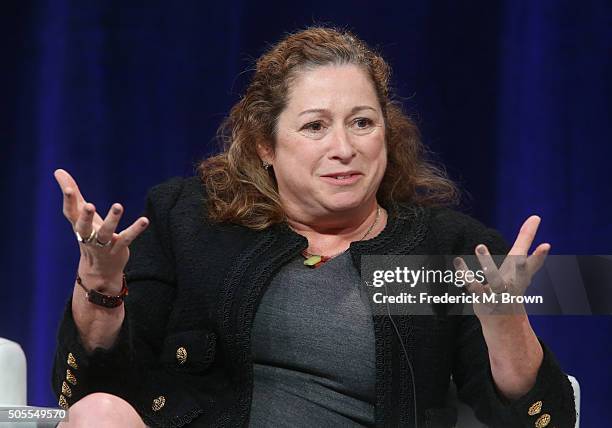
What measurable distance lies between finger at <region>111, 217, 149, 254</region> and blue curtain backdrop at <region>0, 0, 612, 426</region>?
3.62 feet

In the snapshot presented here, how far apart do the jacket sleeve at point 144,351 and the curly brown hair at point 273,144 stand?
104 millimetres

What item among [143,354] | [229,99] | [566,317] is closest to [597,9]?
[566,317]

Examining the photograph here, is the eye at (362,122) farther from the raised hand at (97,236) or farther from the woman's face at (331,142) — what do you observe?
the raised hand at (97,236)

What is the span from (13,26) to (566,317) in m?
1.55

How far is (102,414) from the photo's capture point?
1.47 meters

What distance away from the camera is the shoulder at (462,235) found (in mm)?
1854

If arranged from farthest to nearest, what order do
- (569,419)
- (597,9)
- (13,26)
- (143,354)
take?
(13,26) → (597,9) → (143,354) → (569,419)

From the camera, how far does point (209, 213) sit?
1892mm

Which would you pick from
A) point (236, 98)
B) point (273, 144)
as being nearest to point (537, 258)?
point (273, 144)

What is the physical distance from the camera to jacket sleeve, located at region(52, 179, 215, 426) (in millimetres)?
1676

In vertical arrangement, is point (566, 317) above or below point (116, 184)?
below

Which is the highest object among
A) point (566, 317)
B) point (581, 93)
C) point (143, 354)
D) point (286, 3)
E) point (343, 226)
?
point (286, 3)

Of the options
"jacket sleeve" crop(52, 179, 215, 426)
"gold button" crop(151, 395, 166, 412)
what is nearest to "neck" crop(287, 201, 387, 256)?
"jacket sleeve" crop(52, 179, 215, 426)

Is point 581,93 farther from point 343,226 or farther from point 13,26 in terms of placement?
point 13,26
